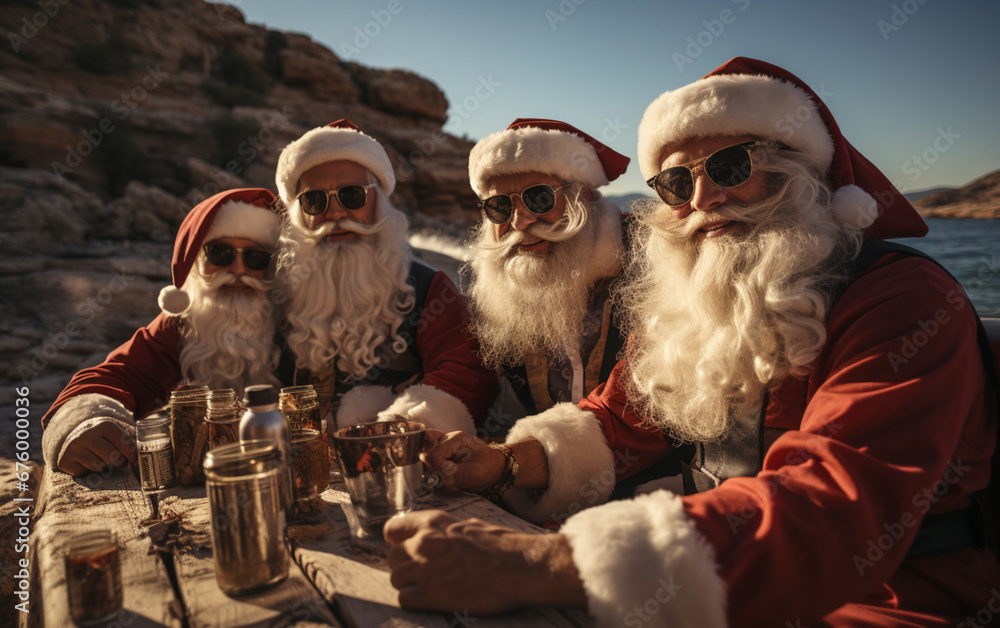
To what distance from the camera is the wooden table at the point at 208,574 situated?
1.09m

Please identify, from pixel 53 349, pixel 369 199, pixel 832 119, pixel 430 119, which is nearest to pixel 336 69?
pixel 430 119

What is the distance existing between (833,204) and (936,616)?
1.22 metres

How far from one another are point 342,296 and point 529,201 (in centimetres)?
123

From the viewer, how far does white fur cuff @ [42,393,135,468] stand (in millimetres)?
2141

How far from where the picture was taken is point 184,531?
1516 mm

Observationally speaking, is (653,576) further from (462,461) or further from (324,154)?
(324,154)

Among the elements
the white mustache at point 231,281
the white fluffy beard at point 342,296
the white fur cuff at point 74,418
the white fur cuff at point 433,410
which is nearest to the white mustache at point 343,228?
the white fluffy beard at point 342,296

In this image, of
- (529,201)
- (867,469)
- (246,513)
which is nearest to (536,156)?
(529,201)

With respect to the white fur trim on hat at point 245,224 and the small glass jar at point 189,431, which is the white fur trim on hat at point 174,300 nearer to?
the white fur trim on hat at point 245,224

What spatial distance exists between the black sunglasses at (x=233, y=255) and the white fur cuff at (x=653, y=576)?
275cm

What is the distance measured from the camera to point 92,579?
1047 millimetres

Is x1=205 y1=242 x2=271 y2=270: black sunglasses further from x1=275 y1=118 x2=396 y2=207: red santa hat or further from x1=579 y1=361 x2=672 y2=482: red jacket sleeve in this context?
x1=579 y1=361 x2=672 y2=482: red jacket sleeve

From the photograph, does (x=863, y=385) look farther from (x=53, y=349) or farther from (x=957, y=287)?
(x=53, y=349)

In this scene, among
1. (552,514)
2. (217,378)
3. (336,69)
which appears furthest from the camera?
(336,69)
